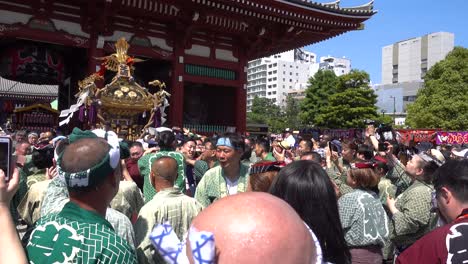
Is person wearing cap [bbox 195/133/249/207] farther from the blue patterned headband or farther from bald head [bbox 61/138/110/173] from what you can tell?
the blue patterned headband

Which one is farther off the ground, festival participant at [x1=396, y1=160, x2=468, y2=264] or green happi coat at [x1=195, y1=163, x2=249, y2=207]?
festival participant at [x1=396, y1=160, x2=468, y2=264]

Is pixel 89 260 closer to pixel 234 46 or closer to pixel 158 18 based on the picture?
pixel 158 18

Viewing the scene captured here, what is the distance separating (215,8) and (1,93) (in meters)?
15.2

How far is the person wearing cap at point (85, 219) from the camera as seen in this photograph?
1.78 meters

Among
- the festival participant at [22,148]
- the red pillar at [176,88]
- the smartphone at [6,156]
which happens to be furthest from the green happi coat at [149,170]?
the red pillar at [176,88]

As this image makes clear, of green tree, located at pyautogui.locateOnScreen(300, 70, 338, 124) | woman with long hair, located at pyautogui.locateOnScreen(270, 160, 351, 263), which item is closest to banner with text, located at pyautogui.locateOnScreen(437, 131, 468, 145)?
woman with long hair, located at pyautogui.locateOnScreen(270, 160, 351, 263)

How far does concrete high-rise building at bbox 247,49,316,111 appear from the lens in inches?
5133

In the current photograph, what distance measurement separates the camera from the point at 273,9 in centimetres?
1357

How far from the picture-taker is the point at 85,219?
6.24ft

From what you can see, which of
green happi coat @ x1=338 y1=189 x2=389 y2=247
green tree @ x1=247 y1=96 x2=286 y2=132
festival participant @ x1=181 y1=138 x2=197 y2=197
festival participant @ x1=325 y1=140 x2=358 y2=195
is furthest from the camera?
green tree @ x1=247 y1=96 x2=286 y2=132

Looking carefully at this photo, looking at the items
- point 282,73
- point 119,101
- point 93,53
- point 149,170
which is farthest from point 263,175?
point 282,73

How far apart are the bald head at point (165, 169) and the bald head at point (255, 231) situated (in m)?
2.29

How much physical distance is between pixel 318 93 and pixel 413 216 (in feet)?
129

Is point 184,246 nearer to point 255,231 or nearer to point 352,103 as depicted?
point 255,231
